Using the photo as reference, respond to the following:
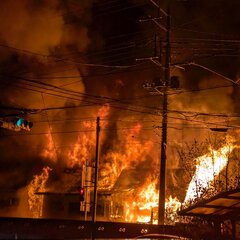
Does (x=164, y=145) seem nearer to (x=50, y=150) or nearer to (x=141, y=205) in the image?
(x=141, y=205)

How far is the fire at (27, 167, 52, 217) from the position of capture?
37375 millimetres

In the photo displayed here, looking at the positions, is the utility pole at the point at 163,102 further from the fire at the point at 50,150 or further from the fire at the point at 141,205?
the fire at the point at 50,150

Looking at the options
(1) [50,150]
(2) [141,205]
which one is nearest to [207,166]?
(2) [141,205]

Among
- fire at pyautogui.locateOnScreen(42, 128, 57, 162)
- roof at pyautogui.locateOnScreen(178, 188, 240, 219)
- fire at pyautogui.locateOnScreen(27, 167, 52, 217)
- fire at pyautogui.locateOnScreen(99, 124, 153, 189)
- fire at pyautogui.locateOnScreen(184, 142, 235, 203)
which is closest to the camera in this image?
roof at pyautogui.locateOnScreen(178, 188, 240, 219)

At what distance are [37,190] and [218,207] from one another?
88.4 ft

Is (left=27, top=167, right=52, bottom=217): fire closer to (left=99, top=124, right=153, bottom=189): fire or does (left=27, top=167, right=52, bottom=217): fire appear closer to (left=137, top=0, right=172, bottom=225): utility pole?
(left=99, top=124, right=153, bottom=189): fire

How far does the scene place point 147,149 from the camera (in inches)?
1702

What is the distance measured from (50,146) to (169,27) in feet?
73.8

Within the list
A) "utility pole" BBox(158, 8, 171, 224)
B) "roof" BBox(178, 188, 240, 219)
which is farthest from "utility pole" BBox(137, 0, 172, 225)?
"roof" BBox(178, 188, 240, 219)

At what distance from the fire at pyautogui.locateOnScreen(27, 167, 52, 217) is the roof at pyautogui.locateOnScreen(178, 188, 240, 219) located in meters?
25.0

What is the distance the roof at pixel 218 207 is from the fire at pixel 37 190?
25.0m

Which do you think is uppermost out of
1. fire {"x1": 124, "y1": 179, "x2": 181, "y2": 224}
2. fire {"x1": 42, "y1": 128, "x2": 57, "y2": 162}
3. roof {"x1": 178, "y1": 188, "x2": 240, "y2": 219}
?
fire {"x1": 42, "y1": 128, "x2": 57, "y2": 162}

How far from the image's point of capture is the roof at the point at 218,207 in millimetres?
12602

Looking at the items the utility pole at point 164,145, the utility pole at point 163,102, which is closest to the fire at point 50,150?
the utility pole at point 163,102
